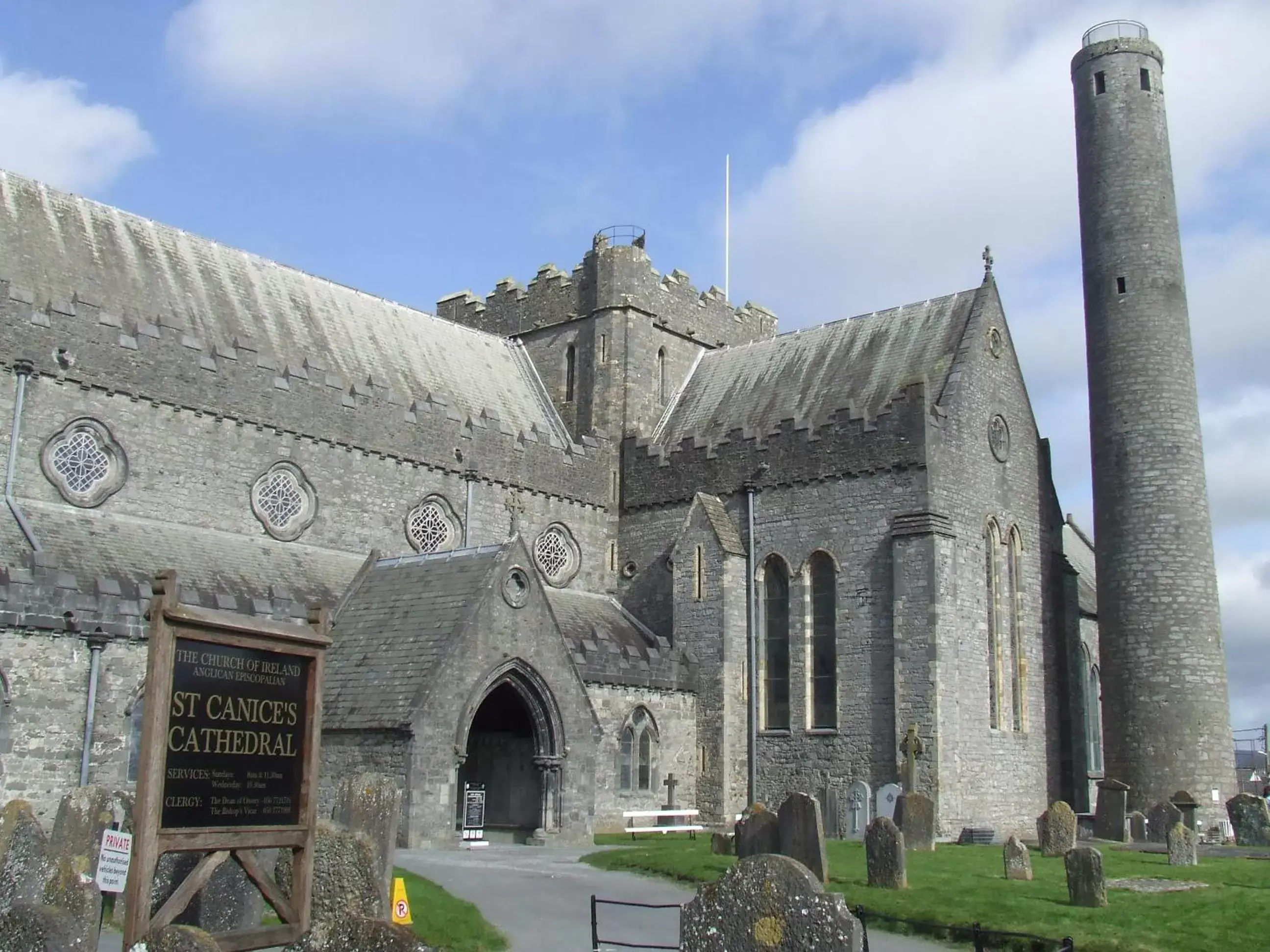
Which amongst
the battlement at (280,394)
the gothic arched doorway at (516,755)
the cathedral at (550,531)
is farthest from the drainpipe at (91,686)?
the gothic arched doorway at (516,755)

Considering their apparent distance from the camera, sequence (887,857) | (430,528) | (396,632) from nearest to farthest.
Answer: (887,857) → (396,632) → (430,528)

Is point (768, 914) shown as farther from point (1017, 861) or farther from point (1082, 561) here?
point (1082, 561)

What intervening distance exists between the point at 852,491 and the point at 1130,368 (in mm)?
7424

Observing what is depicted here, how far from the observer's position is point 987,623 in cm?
2955

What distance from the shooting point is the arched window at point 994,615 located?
29.4m

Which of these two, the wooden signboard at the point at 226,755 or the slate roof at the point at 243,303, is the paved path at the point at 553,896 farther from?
the slate roof at the point at 243,303

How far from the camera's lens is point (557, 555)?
103 ft

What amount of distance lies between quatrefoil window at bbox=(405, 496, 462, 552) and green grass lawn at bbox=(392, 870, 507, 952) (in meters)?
13.1

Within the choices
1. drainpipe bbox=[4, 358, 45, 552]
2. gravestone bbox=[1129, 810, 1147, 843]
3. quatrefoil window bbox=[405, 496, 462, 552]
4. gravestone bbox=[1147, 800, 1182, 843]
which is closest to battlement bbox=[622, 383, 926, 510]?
quatrefoil window bbox=[405, 496, 462, 552]

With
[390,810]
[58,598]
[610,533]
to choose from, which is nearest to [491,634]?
[58,598]

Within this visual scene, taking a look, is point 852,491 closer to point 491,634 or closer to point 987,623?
point 987,623

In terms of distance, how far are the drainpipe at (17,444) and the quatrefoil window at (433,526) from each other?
800 centimetres

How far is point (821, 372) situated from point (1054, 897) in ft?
60.4

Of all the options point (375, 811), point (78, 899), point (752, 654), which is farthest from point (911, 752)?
point (78, 899)
